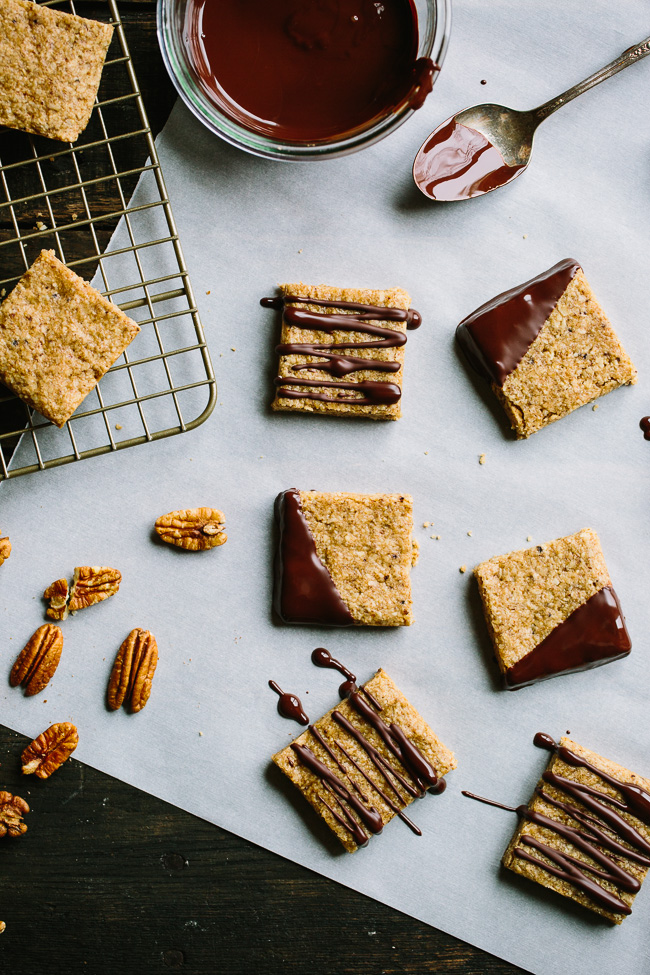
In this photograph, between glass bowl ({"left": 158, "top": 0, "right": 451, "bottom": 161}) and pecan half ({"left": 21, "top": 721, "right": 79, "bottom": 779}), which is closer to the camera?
glass bowl ({"left": 158, "top": 0, "right": 451, "bottom": 161})

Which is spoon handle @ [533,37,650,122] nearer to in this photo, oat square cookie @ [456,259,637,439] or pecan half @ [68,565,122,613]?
oat square cookie @ [456,259,637,439]

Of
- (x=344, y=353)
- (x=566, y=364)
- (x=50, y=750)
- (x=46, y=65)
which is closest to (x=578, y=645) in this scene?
(x=566, y=364)

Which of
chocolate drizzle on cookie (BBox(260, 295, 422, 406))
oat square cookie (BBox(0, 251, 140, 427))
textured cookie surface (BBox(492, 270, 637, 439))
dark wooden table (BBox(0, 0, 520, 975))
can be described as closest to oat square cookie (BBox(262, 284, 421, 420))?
chocolate drizzle on cookie (BBox(260, 295, 422, 406))

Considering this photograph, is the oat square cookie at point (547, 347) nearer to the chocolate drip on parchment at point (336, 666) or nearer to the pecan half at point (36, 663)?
the chocolate drip on parchment at point (336, 666)

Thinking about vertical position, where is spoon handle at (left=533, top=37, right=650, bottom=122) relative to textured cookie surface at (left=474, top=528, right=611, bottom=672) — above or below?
above

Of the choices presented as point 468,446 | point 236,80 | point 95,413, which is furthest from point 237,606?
point 236,80

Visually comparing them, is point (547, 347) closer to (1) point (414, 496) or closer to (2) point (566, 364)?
(2) point (566, 364)
